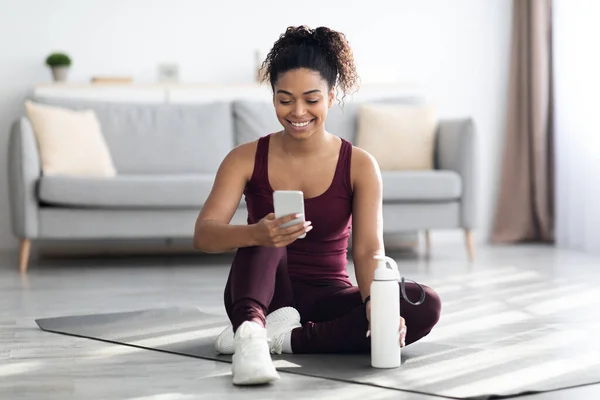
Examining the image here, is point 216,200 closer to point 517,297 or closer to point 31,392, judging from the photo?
point 31,392

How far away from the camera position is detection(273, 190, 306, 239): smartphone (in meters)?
2.02

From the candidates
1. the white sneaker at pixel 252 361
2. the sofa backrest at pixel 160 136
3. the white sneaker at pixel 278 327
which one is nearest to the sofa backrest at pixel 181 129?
the sofa backrest at pixel 160 136

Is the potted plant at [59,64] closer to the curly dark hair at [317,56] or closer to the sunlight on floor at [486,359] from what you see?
the curly dark hair at [317,56]

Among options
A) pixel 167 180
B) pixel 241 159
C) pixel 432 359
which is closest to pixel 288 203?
pixel 241 159

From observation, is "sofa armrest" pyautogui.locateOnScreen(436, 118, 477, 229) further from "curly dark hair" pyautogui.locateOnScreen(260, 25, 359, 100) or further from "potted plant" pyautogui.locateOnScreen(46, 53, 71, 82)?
"curly dark hair" pyautogui.locateOnScreen(260, 25, 359, 100)

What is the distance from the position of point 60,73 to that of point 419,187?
6.63 feet

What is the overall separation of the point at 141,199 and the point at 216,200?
6.80 ft

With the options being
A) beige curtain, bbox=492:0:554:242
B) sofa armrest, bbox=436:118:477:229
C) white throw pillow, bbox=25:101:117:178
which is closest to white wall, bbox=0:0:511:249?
beige curtain, bbox=492:0:554:242

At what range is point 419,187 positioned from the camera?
4.46m

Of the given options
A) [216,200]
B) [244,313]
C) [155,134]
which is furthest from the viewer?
[155,134]

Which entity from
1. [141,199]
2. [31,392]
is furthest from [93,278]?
[31,392]

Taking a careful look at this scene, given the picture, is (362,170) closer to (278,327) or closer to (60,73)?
(278,327)

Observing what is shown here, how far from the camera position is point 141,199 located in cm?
431

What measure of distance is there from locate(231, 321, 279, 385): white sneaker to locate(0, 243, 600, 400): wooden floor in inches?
1.0
